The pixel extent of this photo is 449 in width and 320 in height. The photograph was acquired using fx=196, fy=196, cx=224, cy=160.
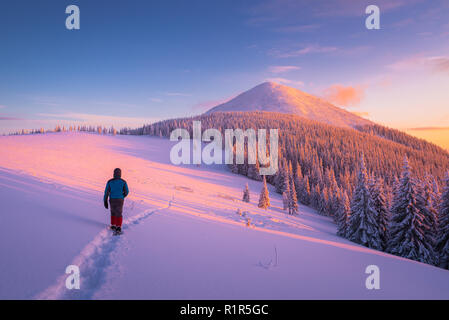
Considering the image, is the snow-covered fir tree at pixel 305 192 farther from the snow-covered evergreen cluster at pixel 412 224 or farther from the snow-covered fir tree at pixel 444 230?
the snow-covered fir tree at pixel 444 230

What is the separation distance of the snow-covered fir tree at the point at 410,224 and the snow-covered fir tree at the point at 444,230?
2.36 ft

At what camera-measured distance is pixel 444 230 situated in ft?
62.0

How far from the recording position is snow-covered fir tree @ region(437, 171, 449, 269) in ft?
60.8

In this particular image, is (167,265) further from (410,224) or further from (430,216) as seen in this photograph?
(430,216)

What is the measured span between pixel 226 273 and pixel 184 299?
1.15 metres

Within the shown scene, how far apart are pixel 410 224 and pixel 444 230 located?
2828mm

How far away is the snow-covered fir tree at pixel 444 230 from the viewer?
730 inches

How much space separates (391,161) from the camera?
106812 mm

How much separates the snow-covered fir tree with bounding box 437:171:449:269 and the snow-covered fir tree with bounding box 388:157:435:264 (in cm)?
72

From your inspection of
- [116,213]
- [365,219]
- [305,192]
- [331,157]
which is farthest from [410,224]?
[331,157]

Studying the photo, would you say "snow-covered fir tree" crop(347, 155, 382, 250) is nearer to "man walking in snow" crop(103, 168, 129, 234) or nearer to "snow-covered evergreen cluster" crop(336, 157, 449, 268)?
"snow-covered evergreen cluster" crop(336, 157, 449, 268)

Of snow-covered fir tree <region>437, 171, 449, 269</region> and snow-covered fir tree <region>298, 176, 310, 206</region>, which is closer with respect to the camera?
snow-covered fir tree <region>437, 171, 449, 269</region>

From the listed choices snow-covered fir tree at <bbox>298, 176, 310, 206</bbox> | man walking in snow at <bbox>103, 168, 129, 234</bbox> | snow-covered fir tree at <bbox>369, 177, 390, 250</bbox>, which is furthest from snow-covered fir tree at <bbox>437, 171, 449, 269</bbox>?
snow-covered fir tree at <bbox>298, 176, 310, 206</bbox>
